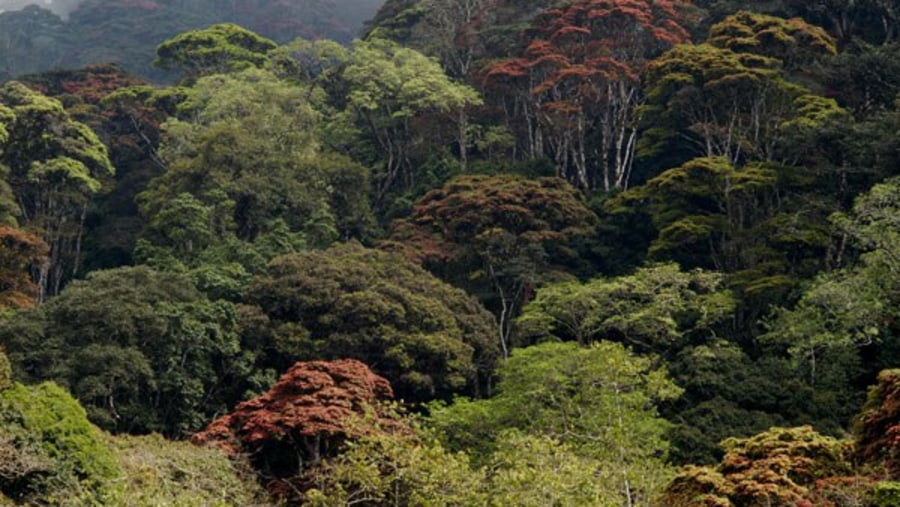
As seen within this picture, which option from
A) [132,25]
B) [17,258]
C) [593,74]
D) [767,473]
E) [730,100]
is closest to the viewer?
[767,473]

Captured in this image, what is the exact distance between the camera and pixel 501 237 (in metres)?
27.5

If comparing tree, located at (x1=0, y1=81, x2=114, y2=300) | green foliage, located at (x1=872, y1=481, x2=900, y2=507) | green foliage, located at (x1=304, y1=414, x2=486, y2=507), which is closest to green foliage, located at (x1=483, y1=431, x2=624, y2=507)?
green foliage, located at (x1=304, y1=414, x2=486, y2=507)

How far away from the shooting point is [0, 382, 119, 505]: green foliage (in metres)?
14.8

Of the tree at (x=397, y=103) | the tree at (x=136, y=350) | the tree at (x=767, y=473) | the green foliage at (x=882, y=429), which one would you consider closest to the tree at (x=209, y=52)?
the tree at (x=397, y=103)

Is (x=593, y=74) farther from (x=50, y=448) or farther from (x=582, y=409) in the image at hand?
(x=50, y=448)

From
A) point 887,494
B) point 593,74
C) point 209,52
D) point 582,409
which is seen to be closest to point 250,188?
point 593,74

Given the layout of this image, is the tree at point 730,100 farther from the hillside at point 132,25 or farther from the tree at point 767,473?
the hillside at point 132,25

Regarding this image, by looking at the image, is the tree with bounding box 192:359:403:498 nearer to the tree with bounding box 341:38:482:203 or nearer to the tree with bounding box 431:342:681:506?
the tree with bounding box 431:342:681:506

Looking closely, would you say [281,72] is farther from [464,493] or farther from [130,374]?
[464,493]

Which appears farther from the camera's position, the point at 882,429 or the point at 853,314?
the point at 853,314

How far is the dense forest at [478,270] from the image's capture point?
603 inches

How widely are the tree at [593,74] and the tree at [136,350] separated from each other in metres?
16.4

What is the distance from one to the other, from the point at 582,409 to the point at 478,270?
10646mm

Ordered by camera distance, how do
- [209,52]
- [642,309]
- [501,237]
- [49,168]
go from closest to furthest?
[642,309] → [501,237] → [49,168] → [209,52]
